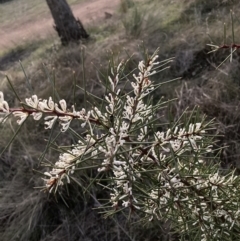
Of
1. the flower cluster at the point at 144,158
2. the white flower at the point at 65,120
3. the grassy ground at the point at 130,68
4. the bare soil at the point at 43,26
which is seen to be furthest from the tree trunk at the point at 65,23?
the white flower at the point at 65,120

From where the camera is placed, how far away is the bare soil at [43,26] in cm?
597

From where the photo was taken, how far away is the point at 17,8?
27.6ft

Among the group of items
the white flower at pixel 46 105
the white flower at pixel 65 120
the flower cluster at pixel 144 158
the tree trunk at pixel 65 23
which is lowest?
the tree trunk at pixel 65 23

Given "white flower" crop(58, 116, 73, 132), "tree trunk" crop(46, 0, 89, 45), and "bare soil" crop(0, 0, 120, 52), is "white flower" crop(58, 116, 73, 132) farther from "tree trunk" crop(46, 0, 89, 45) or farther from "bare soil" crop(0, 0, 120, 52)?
"bare soil" crop(0, 0, 120, 52)

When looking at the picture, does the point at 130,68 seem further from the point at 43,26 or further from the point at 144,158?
the point at 43,26

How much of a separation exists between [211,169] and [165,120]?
1702 millimetres

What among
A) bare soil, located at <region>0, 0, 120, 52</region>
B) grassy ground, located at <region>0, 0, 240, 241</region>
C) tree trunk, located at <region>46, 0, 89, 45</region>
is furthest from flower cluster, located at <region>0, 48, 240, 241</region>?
bare soil, located at <region>0, 0, 120, 52</region>

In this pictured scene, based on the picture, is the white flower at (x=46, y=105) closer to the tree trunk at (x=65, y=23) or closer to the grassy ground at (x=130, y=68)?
the grassy ground at (x=130, y=68)

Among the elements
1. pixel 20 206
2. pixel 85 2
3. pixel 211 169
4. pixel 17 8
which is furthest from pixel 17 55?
pixel 211 169

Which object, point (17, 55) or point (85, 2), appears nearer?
point (17, 55)

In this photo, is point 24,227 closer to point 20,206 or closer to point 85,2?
point 20,206

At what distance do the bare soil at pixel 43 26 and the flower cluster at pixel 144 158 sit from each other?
4.86 meters

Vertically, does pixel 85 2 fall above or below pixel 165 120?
below

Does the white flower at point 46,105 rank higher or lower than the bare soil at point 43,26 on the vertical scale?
higher
